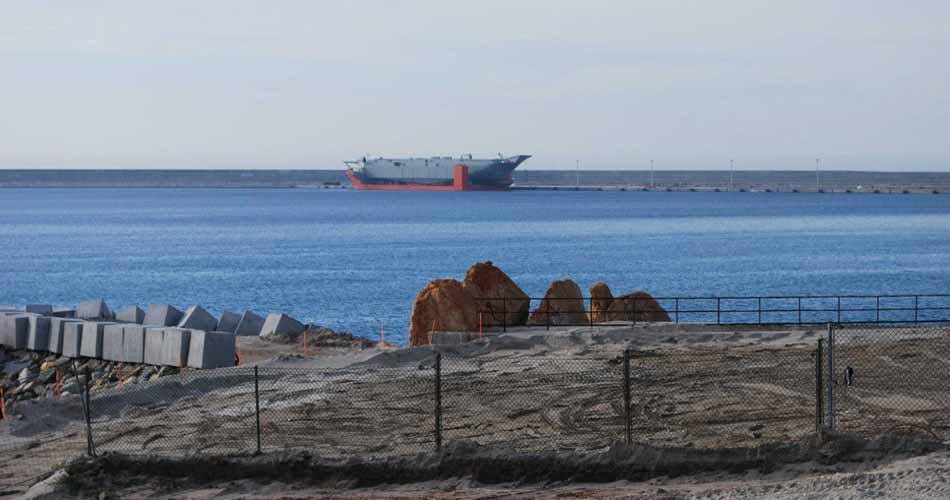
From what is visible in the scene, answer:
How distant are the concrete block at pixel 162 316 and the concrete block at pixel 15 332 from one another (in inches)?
146

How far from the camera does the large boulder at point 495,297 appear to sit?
32.9m

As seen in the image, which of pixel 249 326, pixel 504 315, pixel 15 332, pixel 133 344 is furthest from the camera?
pixel 15 332

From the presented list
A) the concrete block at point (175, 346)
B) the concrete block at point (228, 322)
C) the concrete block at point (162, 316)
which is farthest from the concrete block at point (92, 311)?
the concrete block at point (175, 346)

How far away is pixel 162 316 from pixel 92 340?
167 inches

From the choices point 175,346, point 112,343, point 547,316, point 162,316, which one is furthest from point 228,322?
point 547,316

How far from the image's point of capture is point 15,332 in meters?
37.9

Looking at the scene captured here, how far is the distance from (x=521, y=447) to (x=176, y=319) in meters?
25.3

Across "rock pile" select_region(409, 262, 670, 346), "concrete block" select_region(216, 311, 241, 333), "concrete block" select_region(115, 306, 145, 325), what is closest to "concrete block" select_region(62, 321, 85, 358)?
"concrete block" select_region(216, 311, 241, 333)

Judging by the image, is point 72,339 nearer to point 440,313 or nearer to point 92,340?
point 92,340

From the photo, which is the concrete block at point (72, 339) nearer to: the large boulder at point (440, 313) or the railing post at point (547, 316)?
the large boulder at point (440, 313)

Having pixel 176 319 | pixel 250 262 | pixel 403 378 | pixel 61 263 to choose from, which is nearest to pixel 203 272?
pixel 250 262

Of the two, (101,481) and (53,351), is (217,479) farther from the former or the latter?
(53,351)

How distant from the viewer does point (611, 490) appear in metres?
14.4

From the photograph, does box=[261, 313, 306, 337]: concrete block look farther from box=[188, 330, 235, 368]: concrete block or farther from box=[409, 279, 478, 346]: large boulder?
box=[409, 279, 478, 346]: large boulder
